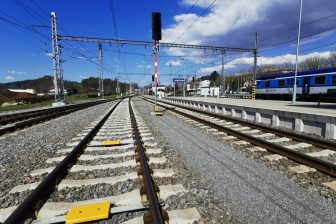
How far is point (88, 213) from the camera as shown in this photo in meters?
3.14

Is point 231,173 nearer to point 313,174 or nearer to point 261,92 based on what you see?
point 313,174

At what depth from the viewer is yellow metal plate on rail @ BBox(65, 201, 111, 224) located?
3007mm

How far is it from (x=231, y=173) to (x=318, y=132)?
5.78 meters

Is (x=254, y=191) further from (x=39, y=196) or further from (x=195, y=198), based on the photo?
(x=39, y=196)

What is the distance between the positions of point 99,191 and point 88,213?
88 cm

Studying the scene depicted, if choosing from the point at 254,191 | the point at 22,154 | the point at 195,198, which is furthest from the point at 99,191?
the point at 22,154

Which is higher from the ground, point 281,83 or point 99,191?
point 281,83

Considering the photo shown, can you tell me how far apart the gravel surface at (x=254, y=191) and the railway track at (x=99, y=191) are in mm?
764

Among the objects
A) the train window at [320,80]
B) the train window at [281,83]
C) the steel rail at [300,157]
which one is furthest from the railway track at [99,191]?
the train window at [281,83]

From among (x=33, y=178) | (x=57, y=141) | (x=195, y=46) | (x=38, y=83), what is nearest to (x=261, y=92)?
(x=195, y=46)

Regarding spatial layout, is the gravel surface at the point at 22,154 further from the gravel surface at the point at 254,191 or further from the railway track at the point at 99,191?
the gravel surface at the point at 254,191

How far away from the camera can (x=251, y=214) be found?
3400 millimetres

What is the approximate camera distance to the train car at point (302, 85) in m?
23.8

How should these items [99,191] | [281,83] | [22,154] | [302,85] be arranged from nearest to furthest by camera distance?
[99,191] → [22,154] → [302,85] → [281,83]
